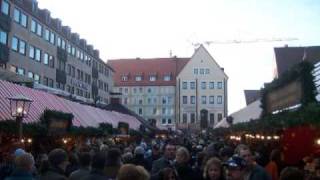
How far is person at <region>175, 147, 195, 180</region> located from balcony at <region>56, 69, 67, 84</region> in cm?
5013

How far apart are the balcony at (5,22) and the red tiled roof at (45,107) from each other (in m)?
17.2

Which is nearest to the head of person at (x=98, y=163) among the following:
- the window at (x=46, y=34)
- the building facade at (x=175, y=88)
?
the window at (x=46, y=34)

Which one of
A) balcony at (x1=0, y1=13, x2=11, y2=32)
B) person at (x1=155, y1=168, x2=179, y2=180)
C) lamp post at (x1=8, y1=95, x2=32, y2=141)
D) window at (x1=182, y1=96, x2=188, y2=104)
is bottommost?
person at (x1=155, y1=168, x2=179, y2=180)

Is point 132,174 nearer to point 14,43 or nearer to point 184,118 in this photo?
point 14,43

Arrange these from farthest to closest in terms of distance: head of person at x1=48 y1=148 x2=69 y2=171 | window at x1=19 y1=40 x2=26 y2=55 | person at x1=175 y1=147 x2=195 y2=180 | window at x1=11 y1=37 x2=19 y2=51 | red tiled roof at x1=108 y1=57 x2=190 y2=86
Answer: red tiled roof at x1=108 y1=57 x2=190 y2=86, window at x1=19 y1=40 x2=26 y2=55, window at x1=11 y1=37 x2=19 y2=51, person at x1=175 y1=147 x2=195 y2=180, head of person at x1=48 y1=148 x2=69 y2=171

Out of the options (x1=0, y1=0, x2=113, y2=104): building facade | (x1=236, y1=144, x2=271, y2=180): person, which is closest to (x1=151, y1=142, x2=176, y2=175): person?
(x1=236, y1=144, x2=271, y2=180): person

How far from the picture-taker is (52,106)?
709 inches

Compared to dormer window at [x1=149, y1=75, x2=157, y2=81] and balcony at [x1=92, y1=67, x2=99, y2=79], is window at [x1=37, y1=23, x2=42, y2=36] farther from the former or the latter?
dormer window at [x1=149, y1=75, x2=157, y2=81]

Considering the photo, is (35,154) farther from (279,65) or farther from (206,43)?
(206,43)

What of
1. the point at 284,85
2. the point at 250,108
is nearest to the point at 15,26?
the point at 250,108

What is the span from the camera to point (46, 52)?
5353cm

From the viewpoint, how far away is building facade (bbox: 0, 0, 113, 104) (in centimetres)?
4334

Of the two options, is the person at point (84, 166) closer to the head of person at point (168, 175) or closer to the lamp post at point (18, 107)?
the head of person at point (168, 175)

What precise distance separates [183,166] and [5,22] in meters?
37.0
